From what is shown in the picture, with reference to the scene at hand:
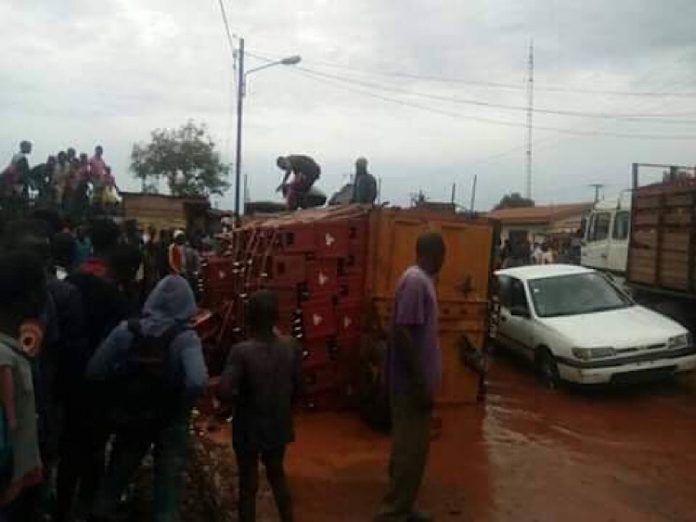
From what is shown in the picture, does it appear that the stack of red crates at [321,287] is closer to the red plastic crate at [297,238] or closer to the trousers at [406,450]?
the red plastic crate at [297,238]

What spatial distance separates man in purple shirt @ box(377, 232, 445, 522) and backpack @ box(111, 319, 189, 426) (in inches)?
52.6

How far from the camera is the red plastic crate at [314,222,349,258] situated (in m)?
8.45

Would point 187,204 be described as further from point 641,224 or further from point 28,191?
point 641,224

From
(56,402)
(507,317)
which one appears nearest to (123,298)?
(56,402)

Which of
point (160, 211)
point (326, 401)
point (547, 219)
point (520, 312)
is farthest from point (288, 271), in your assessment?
point (547, 219)

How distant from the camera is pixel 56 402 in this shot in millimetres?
4152

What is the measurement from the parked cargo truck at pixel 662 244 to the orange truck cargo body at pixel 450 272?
491 cm

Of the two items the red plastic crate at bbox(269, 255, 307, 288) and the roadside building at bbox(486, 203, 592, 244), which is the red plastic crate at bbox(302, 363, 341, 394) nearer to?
the red plastic crate at bbox(269, 255, 307, 288)

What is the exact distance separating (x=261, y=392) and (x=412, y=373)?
2.99ft

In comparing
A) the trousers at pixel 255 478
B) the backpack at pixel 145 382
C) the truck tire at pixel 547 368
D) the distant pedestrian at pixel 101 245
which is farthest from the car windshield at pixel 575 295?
the backpack at pixel 145 382

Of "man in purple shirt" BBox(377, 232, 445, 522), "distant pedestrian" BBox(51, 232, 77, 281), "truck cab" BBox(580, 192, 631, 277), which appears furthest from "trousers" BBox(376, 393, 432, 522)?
"truck cab" BBox(580, 192, 631, 277)

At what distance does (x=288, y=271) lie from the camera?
331 inches

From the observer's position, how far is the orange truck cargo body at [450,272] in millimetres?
8531

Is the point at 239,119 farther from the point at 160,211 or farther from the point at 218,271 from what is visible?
the point at 218,271
